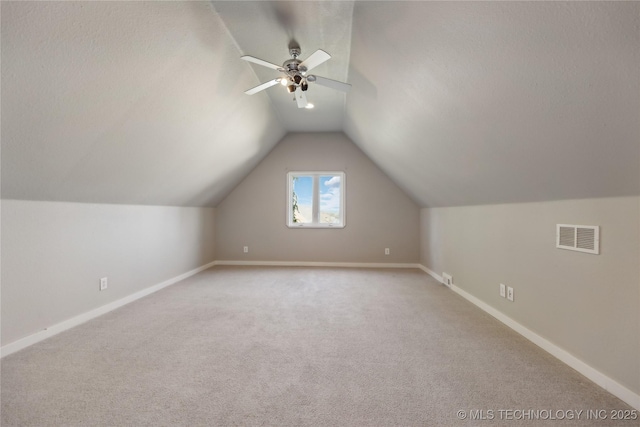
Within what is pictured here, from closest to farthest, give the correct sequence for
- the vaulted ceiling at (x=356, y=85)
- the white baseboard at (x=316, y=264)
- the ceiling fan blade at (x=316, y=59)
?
the vaulted ceiling at (x=356, y=85)
the ceiling fan blade at (x=316, y=59)
the white baseboard at (x=316, y=264)

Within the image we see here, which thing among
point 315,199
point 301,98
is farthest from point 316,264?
point 301,98

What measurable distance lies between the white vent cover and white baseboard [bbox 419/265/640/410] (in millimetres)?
708

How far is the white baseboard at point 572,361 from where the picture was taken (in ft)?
4.55

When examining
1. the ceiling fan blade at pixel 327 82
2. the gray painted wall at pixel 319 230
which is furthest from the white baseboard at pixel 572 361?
the ceiling fan blade at pixel 327 82

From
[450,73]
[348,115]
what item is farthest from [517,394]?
[348,115]

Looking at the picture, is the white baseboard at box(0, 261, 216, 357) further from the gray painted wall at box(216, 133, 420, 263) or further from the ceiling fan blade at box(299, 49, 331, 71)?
the ceiling fan blade at box(299, 49, 331, 71)

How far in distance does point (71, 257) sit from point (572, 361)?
394cm

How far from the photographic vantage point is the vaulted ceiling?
44.4 inches

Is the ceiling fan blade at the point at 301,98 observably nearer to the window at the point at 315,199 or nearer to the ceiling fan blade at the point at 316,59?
the ceiling fan blade at the point at 316,59

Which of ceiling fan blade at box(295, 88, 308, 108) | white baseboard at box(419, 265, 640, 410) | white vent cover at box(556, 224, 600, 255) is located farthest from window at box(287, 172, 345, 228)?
white vent cover at box(556, 224, 600, 255)

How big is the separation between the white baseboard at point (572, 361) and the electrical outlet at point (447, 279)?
29.0 inches

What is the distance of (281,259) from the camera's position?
502 cm

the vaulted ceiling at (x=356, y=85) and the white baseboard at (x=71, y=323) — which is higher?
the vaulted ceiling at (x=356, y=85)

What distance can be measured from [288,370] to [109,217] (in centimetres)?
243
